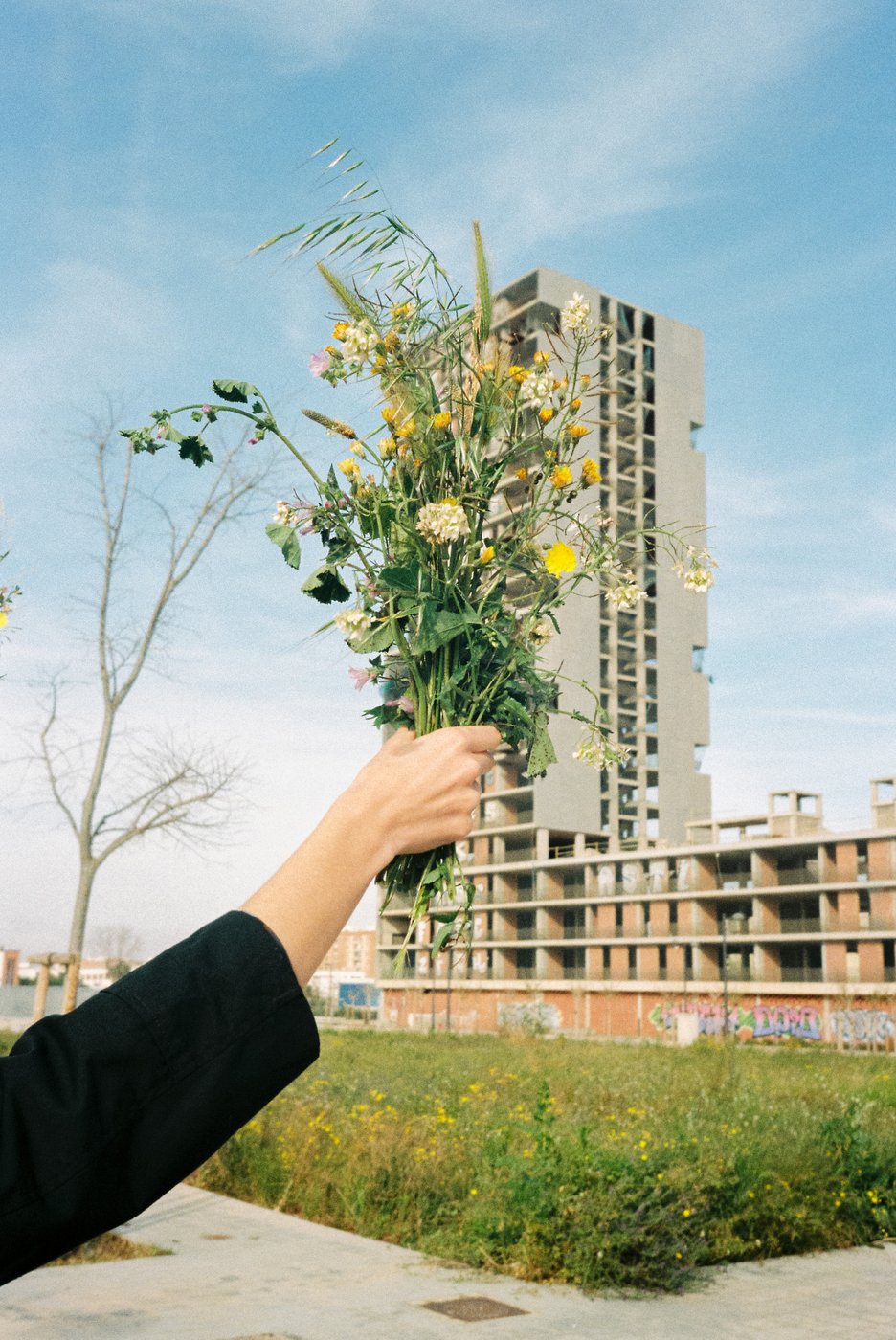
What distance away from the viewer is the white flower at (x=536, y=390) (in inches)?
108

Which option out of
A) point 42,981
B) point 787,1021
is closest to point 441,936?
point 42,981

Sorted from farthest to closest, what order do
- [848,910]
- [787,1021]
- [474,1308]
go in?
[787,1021]
[848,910]
[474,1308]

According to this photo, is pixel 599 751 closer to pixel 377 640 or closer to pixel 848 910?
pixel 377 640

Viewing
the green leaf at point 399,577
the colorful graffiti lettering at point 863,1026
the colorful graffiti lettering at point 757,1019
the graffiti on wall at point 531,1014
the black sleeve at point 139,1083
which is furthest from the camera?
the graffiti on wall at point 531,1014

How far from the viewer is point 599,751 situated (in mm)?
2980

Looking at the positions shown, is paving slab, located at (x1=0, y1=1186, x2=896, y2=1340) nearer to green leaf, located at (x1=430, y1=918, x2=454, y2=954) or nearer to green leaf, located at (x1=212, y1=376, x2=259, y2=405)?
green leaf, located at (x1=430, y1=918, x2=454, y2=954)

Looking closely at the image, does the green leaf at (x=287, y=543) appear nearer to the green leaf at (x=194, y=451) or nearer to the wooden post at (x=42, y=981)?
the green leaf at (x=194, y=451)

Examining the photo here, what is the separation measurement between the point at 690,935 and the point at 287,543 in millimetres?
57785

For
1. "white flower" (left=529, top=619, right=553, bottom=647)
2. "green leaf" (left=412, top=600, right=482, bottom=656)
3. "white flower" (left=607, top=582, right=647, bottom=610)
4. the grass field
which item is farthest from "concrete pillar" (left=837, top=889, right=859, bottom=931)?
"green leaf" (left=412, top=600, right=482, bottom=656)

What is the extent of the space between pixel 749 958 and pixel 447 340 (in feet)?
185

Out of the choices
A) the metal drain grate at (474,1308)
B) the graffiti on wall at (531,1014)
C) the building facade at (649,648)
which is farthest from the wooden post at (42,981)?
the building facade at (649,648)

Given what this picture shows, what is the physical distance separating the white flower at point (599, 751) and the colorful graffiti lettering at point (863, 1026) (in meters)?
48.1

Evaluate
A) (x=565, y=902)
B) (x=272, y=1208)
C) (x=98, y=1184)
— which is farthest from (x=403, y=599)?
(x=565, y=902)

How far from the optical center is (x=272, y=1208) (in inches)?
372
